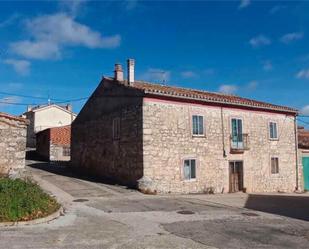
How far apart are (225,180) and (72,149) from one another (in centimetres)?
1191

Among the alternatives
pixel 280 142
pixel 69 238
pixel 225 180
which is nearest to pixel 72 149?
pixel 225 180

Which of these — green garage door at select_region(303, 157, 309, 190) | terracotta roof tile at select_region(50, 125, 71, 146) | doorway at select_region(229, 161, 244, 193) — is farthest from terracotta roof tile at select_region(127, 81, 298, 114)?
terracotta roof tile at select_region(50, 125, 71, 146)

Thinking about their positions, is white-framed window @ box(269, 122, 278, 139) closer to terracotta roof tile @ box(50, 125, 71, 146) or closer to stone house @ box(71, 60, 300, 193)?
stone house @ box(71, 60, 300, 193)

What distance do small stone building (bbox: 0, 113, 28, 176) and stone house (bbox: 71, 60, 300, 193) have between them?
19.3 feet

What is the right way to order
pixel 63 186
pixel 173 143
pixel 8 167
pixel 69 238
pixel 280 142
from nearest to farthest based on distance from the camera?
pixel 69 238 → pixel 8 167 → pixel 63 186 → pixel 173 143 → pixel 280 142

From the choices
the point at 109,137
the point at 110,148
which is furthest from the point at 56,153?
the point at 110,148

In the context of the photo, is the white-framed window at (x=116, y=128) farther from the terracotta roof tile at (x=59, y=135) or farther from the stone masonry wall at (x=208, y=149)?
the terracotta roof tile at (x=59, y=135)

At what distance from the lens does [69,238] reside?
9.16 meters

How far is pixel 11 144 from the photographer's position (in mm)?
17062

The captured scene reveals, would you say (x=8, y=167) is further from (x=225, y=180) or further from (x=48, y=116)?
(x=48, y=116)

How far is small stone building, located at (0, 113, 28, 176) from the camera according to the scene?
55.4ft

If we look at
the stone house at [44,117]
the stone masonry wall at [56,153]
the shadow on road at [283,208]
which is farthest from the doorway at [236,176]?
the stone house at [44,117]

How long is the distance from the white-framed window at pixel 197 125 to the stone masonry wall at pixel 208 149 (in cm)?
26

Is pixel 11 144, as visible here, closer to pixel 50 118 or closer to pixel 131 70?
pixel 131 70
